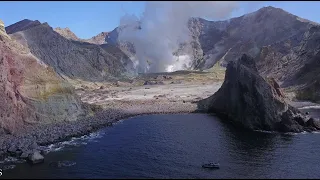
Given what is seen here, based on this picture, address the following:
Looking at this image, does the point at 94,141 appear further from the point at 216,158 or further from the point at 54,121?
the point at 216,158

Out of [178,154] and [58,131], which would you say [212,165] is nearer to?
[178,154]

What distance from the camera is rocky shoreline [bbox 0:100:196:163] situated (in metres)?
62.2

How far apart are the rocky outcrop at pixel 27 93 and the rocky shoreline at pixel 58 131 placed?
7.87 feet

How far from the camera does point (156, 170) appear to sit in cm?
5412

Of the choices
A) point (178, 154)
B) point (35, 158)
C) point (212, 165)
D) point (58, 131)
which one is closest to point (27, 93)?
point (58, 131)

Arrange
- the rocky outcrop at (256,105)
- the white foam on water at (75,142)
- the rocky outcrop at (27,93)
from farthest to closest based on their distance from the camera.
A: the rocky outcrop at (256,105), the rocky outcrop at (27,93), the white foam on water at (75,142)

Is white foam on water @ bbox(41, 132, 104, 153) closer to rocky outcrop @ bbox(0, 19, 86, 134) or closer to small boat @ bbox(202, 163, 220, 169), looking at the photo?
rocky outcrop @ bbox(0, 19, 86, 134)

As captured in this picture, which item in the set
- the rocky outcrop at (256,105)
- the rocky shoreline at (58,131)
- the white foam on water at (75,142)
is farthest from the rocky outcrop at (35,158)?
the rocky outcrop at (256,105)

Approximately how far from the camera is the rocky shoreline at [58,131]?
62.2 metres

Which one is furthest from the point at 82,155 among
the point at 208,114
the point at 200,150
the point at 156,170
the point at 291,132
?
the point at 208,114

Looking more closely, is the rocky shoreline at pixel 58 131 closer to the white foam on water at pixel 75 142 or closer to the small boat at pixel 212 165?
the white foam on water at pixel 75 142

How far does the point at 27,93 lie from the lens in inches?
3169

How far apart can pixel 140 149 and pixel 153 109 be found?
5637 cm

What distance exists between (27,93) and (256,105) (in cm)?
5419
